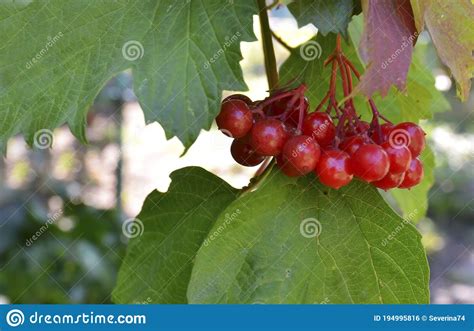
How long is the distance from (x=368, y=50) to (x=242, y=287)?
29cm

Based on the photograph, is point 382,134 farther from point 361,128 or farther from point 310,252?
point 310,252

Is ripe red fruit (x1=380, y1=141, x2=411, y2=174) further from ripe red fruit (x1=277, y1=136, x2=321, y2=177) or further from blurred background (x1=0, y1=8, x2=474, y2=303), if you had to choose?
blurred background (x1=0, y1=8, x2=474, y2=303)

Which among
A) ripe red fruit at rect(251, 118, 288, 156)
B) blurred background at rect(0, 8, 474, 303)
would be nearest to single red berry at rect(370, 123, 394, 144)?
ripe red fruit at rect(251, 118, 288, 156)

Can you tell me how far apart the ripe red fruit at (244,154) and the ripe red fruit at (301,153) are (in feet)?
0.17

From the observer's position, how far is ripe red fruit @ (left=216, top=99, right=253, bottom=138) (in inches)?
31.9

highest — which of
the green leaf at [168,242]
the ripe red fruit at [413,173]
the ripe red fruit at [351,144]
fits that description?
the ripe red fruit at [413,173]

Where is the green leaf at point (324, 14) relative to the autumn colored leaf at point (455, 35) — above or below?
below

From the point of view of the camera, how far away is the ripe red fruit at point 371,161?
79 cm

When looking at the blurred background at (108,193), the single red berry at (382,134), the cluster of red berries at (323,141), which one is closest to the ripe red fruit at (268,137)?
the cluster of red berries at (323,141)

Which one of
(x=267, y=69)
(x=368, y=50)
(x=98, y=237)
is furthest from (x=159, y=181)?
(x=368, y=50)

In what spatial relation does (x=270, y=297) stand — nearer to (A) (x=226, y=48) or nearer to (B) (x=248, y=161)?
(B) (x=248, y=161)

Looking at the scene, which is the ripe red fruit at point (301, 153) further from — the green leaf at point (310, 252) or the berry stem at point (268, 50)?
the berry stem at point (268, 50)

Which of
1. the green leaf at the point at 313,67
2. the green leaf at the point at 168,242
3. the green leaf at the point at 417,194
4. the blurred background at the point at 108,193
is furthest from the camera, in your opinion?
the blurred background at the point at 108,193

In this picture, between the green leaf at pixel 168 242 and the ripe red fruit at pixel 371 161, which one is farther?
the green leaf at pixel 168 242
